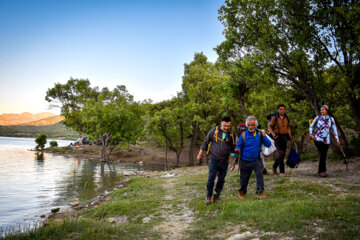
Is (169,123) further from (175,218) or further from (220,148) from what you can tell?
(175,218)

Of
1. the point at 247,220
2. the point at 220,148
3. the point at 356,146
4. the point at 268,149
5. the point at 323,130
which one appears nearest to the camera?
the point at 247,220

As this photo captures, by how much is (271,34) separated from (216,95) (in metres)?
13.9

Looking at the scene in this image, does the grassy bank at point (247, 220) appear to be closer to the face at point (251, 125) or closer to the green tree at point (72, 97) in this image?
the face at point (251, 125)

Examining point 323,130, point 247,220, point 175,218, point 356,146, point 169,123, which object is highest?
point 169,123

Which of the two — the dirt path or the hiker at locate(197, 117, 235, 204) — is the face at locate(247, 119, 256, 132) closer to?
the hiker at locate(197, 117, 235, 204)

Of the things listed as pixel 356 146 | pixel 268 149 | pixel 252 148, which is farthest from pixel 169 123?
pixel 268 149

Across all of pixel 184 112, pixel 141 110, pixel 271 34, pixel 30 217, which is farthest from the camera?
pixel 141 110

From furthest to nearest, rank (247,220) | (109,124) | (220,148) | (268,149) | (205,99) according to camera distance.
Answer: (109,124) < (205,99) < (220,148) < (268,149) < (247,220)

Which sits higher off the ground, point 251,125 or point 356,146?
point 251,125

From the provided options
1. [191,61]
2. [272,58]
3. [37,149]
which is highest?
[191,61]

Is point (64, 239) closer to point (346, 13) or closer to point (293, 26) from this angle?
point (346, 13)

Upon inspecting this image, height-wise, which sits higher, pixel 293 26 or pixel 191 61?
pixel 191 61

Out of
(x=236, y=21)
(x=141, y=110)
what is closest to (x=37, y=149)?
(x=141, y=110)

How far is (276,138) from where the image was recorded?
341 inches
